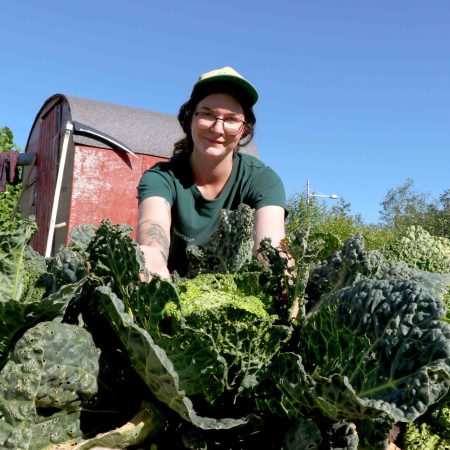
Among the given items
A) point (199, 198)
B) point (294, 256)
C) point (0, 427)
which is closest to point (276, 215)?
point (199, 198)

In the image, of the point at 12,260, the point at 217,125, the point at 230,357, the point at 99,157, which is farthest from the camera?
the point at 99,157

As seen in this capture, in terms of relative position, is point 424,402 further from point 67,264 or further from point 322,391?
point 67,264

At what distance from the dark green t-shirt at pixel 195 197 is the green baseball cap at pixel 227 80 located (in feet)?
1.29

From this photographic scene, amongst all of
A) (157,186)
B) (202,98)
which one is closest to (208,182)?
(157,186)

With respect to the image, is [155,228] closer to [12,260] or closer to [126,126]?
[12,260]

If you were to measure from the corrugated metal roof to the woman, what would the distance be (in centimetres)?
866

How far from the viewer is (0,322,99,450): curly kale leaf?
4.33 feet

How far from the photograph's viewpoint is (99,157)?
438 inches

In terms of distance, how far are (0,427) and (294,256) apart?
37.3 inches

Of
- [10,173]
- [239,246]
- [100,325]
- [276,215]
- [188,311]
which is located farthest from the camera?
[10,173]

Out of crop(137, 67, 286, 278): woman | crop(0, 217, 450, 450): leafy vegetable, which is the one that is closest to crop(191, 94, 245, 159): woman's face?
crop(137, 67, 286, 278): woman

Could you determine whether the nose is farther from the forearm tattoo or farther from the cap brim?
the forearm tattoo

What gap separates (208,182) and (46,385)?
156cm

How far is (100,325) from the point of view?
1680 mm
